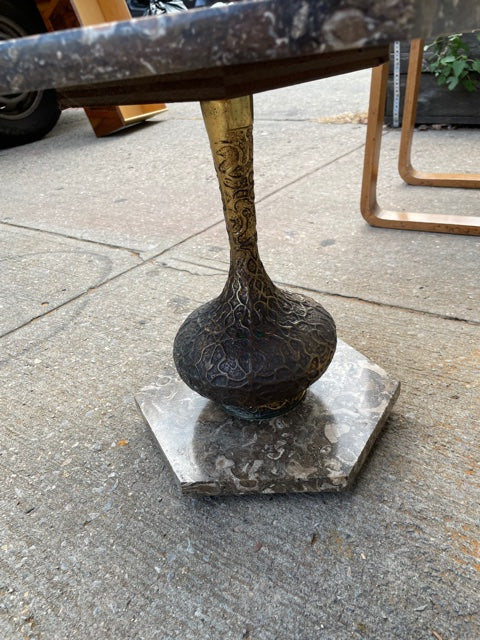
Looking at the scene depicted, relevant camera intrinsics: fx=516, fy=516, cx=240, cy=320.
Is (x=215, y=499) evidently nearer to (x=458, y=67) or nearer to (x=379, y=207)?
(x=379, y=207)

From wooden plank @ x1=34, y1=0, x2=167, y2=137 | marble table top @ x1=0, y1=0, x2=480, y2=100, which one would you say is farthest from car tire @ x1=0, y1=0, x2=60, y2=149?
marble table top @ x1=0, y1=0, x2=480, y2=100

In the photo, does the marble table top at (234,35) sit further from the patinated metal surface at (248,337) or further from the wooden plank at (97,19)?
the wooden plank at (97,19)

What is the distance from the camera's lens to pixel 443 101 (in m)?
2.90

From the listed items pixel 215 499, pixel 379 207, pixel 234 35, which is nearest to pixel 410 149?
pixel 379 207

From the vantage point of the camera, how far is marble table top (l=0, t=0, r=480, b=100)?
463 mm

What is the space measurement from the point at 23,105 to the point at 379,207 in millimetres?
3047

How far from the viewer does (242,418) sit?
107 centimetres

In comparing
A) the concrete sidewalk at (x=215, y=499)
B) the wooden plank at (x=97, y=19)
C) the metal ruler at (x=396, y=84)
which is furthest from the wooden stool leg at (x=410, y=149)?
the wooden plank at (x=97, y=19)

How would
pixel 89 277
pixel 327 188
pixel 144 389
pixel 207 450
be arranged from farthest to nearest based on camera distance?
1. pixel 327 188
2. pixel 89 277
3. pixel 144 389
4. pixel 207 450

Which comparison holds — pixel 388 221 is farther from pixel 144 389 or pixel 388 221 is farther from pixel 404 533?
pixel 404 533

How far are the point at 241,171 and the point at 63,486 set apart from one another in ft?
2.32

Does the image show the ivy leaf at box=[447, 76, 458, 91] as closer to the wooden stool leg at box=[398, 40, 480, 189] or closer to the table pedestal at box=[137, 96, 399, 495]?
the wooden stool leg at box=[398, 40, 480, 189]

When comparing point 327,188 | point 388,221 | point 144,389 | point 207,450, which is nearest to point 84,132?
point 327,188

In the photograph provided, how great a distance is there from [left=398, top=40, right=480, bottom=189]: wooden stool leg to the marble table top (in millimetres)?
1596
